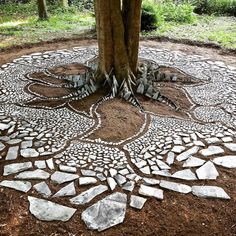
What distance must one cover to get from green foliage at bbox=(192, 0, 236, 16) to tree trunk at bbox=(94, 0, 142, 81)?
362 inches

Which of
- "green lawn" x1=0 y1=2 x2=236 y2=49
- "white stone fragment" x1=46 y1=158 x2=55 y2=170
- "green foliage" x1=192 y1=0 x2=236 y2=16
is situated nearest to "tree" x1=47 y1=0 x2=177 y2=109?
"white stone fragment" x1=46 y1=158 x2=55 y2=170

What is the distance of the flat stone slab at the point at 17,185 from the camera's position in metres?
3.31

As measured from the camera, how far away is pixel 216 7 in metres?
13.4

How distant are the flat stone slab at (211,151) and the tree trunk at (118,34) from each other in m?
1.93

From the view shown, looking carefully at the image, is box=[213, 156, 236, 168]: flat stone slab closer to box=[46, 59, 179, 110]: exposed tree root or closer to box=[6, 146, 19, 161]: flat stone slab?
box=[46, 59, 179, 110]: exposed tree root

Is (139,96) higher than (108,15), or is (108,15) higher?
(108,15)

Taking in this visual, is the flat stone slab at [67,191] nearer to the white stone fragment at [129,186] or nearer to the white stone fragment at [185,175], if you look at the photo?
the white stone fragment at [129,186]

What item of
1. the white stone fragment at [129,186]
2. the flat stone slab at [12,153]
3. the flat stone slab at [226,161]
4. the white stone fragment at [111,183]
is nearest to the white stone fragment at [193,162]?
the flat stone slab at [226,161]

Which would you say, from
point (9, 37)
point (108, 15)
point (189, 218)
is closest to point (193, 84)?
point (108, 15)

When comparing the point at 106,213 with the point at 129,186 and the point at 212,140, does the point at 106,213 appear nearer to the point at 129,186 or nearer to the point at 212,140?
the point at 129,186

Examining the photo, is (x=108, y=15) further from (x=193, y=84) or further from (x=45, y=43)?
(x=45, y=43)

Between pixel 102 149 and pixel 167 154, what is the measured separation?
0.74m

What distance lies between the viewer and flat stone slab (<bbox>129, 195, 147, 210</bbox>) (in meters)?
3.11

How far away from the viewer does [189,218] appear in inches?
118
